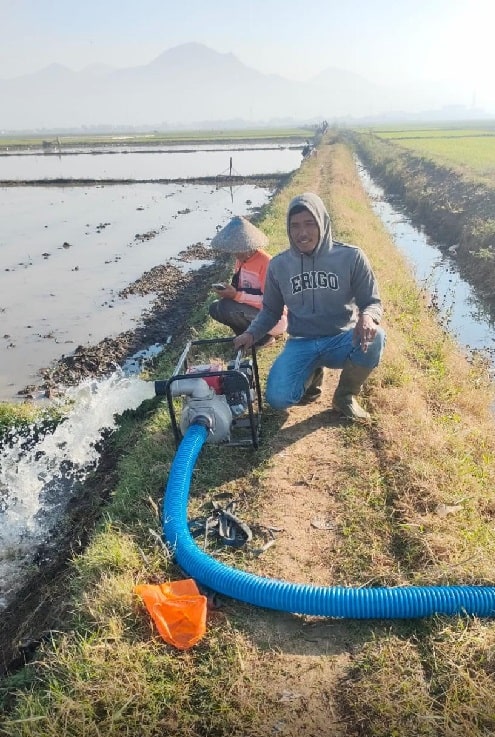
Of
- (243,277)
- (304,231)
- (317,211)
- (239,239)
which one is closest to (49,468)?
(243,277)

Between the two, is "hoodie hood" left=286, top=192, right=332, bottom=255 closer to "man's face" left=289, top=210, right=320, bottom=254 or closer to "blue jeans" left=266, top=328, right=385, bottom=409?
"man's face" left=289, top=210, right=320, bottom=254

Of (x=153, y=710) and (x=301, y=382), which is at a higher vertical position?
(x=301, y=382)

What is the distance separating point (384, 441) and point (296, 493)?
1.01 meters

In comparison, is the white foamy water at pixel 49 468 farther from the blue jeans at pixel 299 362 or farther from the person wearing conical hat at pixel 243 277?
the blue jeans at pixel 299 362

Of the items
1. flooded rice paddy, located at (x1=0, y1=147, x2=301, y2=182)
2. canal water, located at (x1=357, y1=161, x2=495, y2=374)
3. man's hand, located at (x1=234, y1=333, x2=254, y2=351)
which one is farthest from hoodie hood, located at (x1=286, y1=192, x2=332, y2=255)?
flooded rice paddy, located at (x1=0, y1=147, x2=301, y2=182)

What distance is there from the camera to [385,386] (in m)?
5.68

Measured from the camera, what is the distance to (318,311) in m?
4.88

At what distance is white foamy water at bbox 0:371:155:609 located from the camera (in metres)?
4.79

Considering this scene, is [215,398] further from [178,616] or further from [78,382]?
[78,382]

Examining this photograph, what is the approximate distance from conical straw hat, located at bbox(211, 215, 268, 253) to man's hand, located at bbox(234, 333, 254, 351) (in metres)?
1.40

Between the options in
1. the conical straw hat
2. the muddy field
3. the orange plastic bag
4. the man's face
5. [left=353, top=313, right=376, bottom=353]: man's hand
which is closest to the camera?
the orange plastic bag

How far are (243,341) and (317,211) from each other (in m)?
1.21

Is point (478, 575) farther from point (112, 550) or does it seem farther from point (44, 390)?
point (44, 390)

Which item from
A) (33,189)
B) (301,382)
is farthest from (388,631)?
(33,189)
